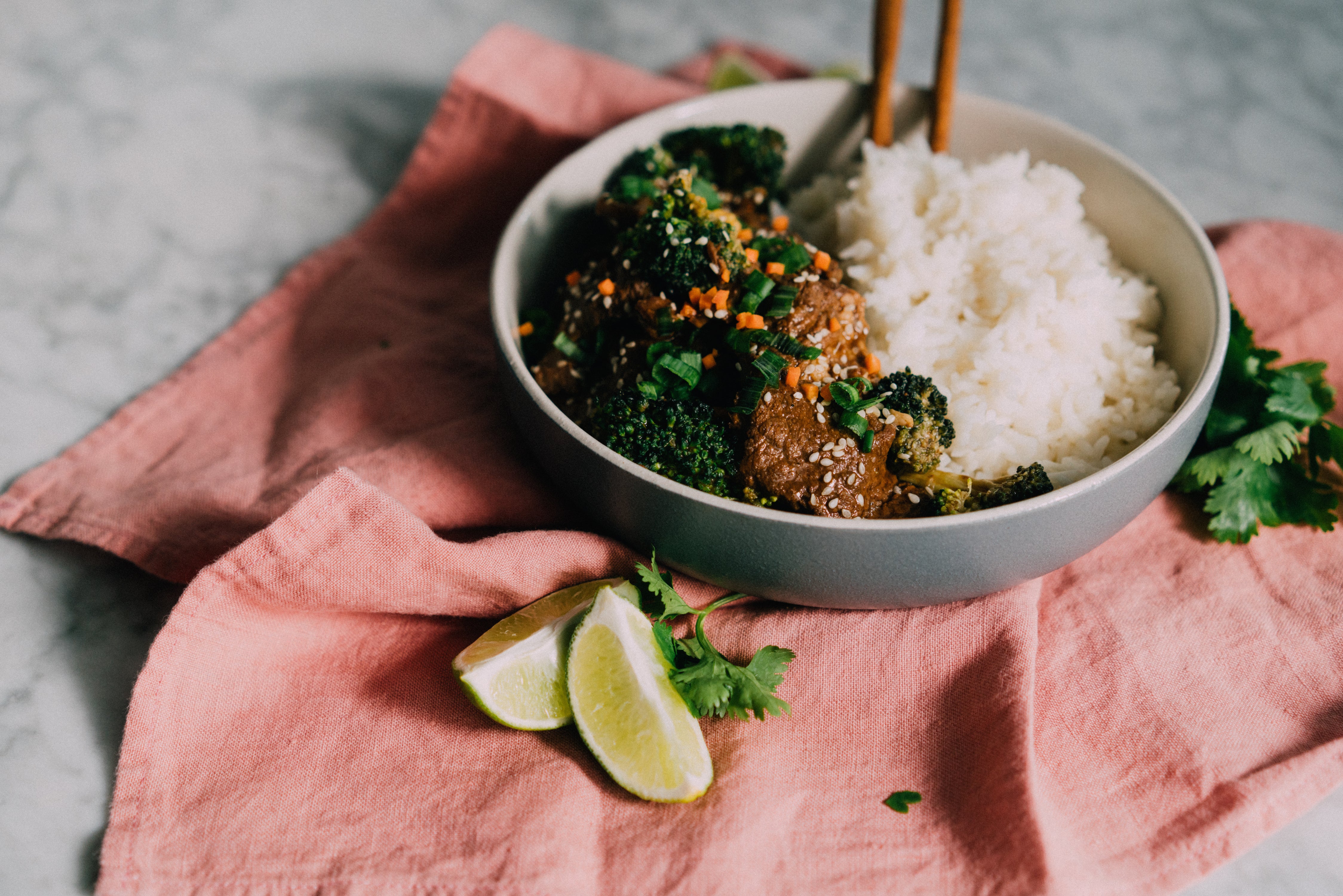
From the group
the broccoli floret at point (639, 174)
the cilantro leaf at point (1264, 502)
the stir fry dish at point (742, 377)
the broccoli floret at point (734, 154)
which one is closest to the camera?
the stir fry dish at point (742, 377)

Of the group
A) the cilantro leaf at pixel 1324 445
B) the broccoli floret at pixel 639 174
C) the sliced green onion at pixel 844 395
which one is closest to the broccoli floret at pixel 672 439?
the sliced green onion at pixel 844 395

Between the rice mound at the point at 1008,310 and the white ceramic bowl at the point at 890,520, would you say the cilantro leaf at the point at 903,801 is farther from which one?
the rice mound at the point at 1008,310

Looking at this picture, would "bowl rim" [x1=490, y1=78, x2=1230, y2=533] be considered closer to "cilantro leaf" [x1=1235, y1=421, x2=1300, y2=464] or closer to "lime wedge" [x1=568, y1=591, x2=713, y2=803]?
"cilantro leaf" [x1=1235, y1=421, x2=1300, y2=464]

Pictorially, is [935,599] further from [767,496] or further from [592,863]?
[592,863]

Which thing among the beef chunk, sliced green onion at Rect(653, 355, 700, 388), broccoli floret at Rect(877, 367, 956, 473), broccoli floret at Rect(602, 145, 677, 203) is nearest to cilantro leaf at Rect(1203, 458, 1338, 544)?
broccoli floret at Rect(877, 367, 956, 473)

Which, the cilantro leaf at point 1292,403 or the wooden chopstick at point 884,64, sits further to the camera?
the wooden chopstick at point 884,64

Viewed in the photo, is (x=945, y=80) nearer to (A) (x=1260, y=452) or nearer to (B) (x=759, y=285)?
(B) (x=759, y=285)
